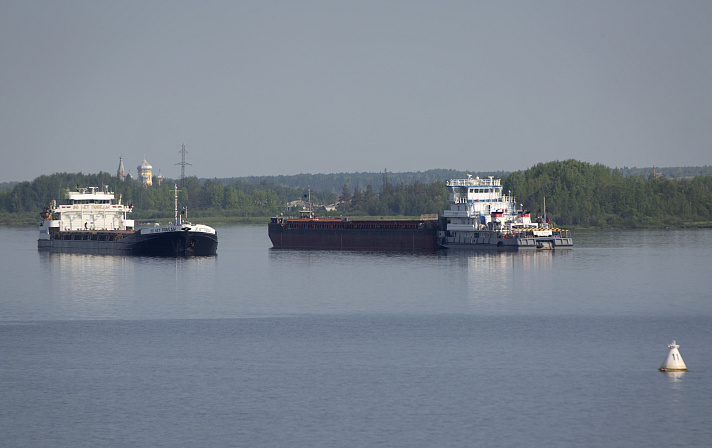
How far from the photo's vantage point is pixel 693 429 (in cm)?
2809

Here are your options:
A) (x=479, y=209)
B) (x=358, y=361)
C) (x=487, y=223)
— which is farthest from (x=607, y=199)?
(x=358, y=361)

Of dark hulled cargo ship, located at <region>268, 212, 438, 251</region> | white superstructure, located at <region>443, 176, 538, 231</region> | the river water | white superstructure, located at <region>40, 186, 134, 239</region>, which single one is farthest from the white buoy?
white superstructure, located at <region>40, 186, 134, 239</region>

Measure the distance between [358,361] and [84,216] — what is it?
8613 centimetres

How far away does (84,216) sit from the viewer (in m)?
116

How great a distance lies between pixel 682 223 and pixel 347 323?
14025cm

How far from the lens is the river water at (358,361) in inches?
1138

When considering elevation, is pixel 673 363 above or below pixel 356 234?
below

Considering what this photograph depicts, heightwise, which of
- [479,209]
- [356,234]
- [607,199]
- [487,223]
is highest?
[607,199]

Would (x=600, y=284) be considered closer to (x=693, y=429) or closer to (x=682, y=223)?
(x=693, y=429)

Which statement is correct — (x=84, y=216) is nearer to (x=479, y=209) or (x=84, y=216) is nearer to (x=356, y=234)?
(x=356, y=234)

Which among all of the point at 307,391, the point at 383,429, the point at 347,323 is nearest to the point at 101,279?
the point at 347,323

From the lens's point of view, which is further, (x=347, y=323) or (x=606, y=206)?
(x=606, y=206)

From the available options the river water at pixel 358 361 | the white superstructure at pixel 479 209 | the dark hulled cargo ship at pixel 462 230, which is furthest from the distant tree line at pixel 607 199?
the river water at pixel 358 361

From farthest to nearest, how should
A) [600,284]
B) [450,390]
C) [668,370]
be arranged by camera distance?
[600,284] → [668,370] → [450,390]
